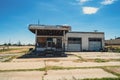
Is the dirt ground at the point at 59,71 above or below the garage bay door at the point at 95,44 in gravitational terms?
below

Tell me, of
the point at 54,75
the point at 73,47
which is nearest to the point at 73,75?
the point at 54,75

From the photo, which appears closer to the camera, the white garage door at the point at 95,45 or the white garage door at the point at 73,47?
the white garage door at the point at 73,47

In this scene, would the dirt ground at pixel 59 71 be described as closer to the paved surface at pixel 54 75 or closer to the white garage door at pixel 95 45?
the paved surface at pixel 54 75

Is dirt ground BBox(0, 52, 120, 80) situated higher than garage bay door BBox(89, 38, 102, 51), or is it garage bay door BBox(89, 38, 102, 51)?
garage bay door BBox(89, 38, 102, 51)

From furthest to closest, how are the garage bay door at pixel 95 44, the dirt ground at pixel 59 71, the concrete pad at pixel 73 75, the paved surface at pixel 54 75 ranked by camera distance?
the garage bay door at pixel 95 44 → the dirt ground at pixel 59 71 → the concrete pad at pixel 73 75 → the paved surface at pixel 54 75

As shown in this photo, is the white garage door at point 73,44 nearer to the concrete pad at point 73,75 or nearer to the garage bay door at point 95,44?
the garage bay door at point 95,44

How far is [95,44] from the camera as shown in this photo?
151 ft

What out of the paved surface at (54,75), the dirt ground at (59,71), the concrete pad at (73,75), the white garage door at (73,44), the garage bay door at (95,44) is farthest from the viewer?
the garage bay door at (95,44)

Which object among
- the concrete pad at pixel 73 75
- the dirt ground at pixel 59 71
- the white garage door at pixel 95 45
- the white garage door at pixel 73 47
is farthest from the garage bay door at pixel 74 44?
the concrete pad at pixel 73 75

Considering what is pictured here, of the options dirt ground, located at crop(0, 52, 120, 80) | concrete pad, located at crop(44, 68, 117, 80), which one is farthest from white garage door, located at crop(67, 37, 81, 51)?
concrete pad, located at crop(44, 68, 117, 80)

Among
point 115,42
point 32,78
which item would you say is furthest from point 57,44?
point 115,42

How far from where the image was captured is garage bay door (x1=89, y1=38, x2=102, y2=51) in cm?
4594

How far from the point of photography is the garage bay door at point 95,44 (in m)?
45.9

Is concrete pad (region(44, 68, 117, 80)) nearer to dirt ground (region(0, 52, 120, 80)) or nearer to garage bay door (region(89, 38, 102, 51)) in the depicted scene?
dirt ground (region(0, 52, 120, 80))
